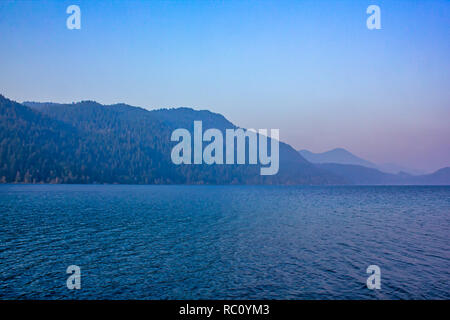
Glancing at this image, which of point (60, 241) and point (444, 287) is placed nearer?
point (444, 287)

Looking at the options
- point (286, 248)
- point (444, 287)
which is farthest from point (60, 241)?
point (444, 287)

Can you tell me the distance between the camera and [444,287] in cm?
2188

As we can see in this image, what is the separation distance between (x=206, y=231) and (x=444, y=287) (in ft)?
98.4

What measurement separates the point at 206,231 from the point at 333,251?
753 inches
